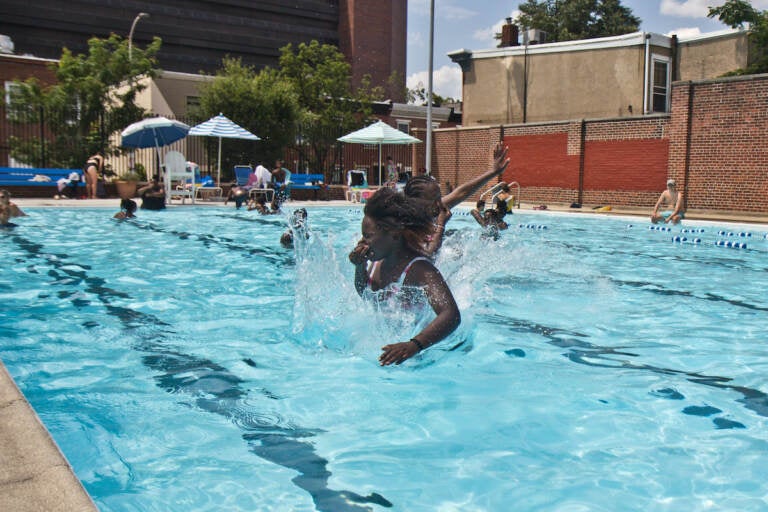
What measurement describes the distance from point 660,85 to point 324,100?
15.1 meters

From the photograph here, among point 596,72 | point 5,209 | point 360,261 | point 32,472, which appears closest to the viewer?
point 32,472

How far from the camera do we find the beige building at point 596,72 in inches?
1065

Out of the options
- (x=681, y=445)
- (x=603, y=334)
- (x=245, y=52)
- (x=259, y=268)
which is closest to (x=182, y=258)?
(x=259, y=268)

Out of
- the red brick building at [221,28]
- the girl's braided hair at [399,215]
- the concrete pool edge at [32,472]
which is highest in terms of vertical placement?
the red brick building at [221,28]

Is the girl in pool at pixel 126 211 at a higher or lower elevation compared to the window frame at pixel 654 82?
lower

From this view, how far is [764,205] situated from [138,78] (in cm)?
2033

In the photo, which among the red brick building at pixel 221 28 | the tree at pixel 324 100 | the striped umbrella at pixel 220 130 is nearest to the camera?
the striped umbrella at pixel 220 130

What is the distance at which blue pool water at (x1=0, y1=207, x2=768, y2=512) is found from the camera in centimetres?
295

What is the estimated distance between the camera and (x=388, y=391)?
4172 millimetres

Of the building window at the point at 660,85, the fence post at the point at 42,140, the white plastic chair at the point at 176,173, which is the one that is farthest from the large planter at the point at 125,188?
the building window at the point at 660,85

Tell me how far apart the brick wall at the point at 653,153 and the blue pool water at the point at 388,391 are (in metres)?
11.6

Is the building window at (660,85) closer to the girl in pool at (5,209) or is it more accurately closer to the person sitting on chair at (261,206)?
the person sitting on chair at (261,206)

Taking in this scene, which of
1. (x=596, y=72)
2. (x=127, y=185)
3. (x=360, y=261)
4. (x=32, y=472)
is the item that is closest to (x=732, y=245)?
(x=360, y=261)

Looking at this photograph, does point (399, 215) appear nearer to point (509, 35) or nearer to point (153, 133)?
point (153, 133)
